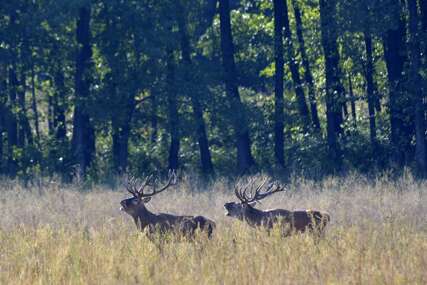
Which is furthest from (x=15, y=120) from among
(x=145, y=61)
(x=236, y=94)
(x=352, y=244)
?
(x=352, y=244)

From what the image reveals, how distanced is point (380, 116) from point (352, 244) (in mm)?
17114

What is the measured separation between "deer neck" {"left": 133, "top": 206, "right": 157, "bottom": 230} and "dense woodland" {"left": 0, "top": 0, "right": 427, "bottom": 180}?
33.3 ft

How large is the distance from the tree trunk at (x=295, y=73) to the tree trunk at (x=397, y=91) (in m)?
2.71

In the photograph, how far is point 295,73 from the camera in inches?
1213

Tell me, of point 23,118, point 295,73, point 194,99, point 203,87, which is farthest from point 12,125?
point 295,73

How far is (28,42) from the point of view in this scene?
28.8 m

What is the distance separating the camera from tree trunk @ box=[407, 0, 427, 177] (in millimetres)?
25359

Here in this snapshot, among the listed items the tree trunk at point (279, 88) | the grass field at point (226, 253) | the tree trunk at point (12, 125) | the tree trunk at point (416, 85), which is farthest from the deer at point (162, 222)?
the tree trunk at point (12, 125)

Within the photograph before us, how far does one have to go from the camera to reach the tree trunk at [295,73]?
2889 cm

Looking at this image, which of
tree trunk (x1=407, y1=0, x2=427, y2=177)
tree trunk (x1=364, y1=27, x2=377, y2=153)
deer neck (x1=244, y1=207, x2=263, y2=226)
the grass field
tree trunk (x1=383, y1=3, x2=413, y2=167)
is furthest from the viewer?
tree trunk (x1=364, y1=27, x2=377, y2=153)

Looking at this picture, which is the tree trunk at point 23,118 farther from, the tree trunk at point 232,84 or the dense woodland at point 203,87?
the tree trunk at point 232,84

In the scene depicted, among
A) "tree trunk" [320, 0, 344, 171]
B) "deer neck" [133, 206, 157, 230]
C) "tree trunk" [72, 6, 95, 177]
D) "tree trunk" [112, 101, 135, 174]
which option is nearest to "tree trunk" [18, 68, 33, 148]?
"tree trunk" [72, 6, 95, 177]

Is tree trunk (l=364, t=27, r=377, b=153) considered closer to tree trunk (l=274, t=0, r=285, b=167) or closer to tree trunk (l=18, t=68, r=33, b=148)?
tree trunk (l=274, t=0, r=285, b=167)

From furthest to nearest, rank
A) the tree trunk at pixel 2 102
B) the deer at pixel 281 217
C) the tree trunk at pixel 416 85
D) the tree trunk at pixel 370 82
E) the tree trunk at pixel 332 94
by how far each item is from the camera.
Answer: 1. the tree trunk at pixel 2 102
2. the tree trunk at pixel 370 82
3. the tree trunk at pixel 332 94
4. the tree trunk at pixel 416 85
5. the deer at pixel 281 217
